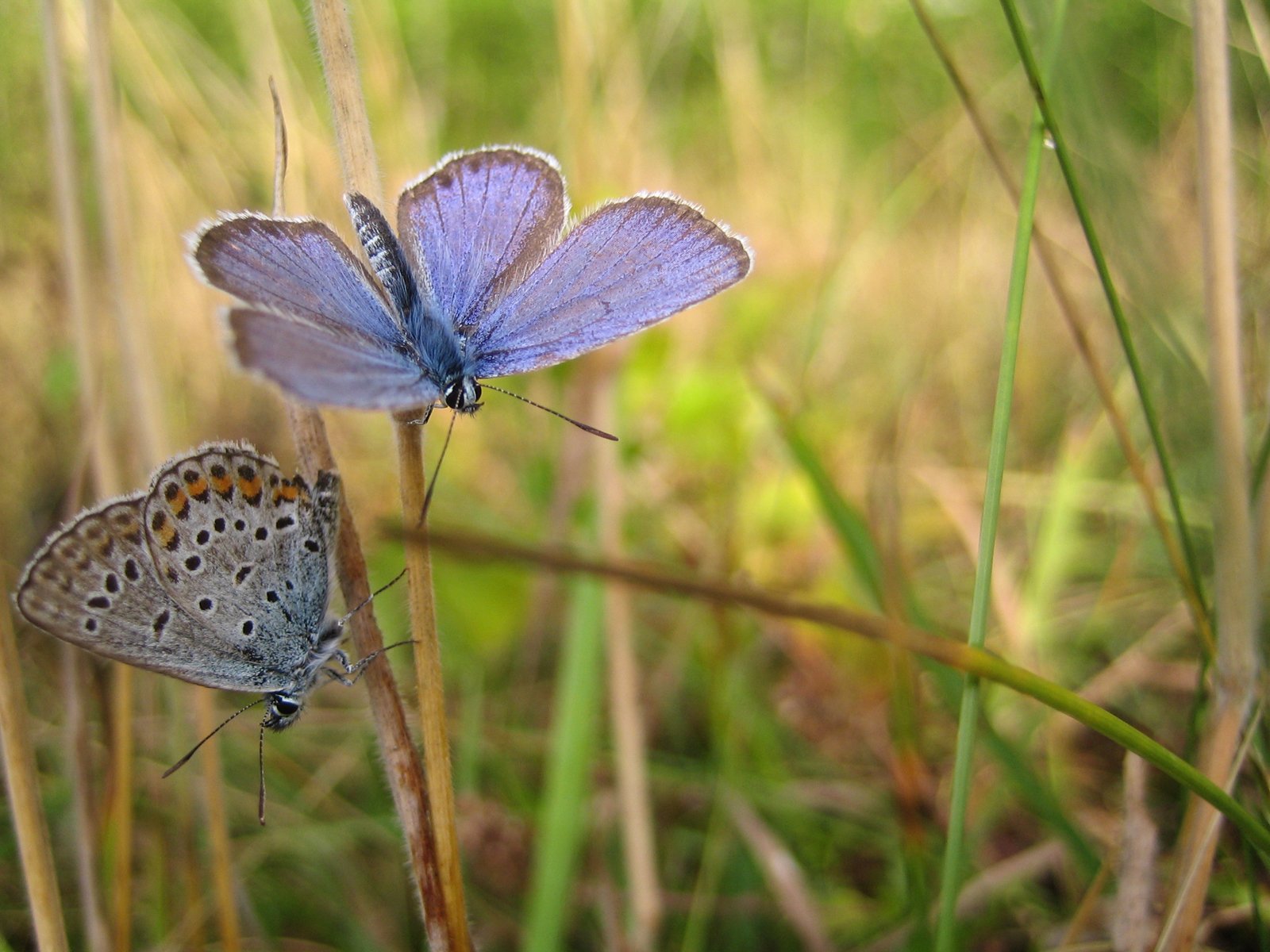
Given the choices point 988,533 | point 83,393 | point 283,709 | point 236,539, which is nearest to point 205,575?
point 236,539

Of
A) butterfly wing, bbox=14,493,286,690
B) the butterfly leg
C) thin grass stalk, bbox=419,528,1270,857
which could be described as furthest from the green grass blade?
thin grass stalk, bbox=419,528,1270,857

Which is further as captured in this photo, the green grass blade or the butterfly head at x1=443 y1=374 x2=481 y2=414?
the green grass blade

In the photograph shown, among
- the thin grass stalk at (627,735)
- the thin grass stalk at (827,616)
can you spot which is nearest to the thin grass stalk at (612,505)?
the thin grass stalk at (627,735)

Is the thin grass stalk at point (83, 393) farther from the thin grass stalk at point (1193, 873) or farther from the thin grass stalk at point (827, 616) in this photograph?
the thin grass stalk at point (1193, 873)

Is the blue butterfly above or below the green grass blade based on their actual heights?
above

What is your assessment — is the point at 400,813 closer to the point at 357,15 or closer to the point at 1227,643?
the point at 1227,643

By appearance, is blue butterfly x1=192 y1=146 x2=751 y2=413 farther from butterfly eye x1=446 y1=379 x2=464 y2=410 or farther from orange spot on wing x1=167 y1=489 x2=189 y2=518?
orange spot on wing x1=167 y1=489 x2=189 y2=518

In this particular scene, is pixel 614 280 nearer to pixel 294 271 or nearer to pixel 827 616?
pixel 294 271
